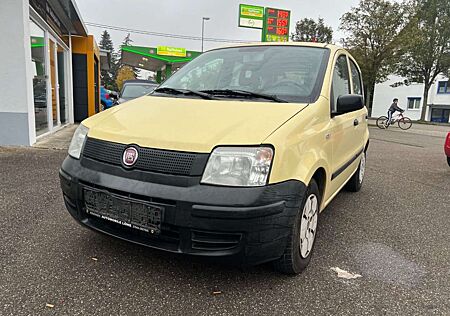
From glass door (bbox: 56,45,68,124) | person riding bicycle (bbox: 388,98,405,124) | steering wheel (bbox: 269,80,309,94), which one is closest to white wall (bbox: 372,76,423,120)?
person riding bicycle (bbox: 388,98,405,124)

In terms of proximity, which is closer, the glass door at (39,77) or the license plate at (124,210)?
the license plate at (124,210)

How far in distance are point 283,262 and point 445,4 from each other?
32613 mm

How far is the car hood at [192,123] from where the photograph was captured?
215cm

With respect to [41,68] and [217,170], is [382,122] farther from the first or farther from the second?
[217,170]

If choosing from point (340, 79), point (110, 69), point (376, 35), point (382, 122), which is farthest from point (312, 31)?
point (340, 79)

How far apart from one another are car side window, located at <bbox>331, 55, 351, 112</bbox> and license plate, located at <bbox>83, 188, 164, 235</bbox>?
173 centimetres

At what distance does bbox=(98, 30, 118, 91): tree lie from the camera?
62250 mm

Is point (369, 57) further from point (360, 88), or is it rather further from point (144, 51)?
point (360, 88)

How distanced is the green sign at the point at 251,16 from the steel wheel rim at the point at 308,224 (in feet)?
63.8

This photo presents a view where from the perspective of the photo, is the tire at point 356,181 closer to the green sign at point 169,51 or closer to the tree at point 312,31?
the green sign at point 169,51

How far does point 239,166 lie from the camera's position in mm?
2076

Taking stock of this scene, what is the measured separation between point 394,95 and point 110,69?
40154 mm

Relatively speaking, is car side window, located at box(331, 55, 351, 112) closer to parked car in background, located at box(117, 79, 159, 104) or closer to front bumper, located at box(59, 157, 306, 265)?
front bumper, located at box(59, 157, 306, 265)

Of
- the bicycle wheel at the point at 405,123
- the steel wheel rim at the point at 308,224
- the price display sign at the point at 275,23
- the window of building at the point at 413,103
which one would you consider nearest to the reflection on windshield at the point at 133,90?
the steel wheel rim at the point at 308,224
